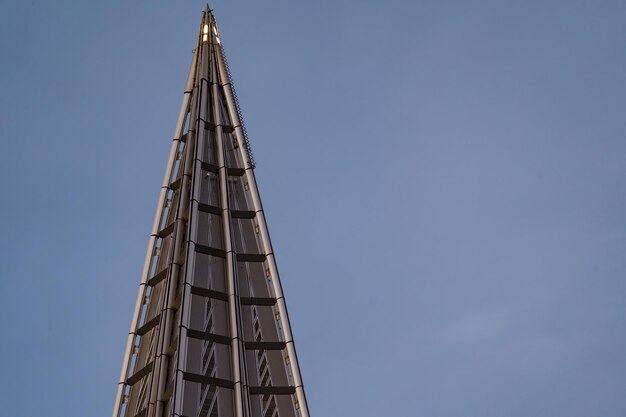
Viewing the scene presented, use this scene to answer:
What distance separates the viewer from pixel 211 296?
278 feet

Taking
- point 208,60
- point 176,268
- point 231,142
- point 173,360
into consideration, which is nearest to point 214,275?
point 176,268

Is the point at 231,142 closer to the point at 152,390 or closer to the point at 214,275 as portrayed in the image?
the point at 214,275

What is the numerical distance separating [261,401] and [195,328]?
6878 mm

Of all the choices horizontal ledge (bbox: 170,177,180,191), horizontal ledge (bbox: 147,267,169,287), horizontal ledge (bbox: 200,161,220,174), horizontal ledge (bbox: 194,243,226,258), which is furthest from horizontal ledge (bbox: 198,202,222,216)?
horizontal ledge (bbox: 147,267,169,287)

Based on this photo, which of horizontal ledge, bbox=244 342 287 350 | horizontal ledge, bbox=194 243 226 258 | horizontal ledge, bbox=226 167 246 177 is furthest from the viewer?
horizontal ledge, bbox=226 167 246 177

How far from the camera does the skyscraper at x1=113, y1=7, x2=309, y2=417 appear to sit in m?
78.7

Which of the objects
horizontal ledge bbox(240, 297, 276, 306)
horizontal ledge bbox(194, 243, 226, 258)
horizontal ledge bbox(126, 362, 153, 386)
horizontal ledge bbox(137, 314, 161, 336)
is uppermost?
horizontal ledge bbox(194, 243, 226, 258)

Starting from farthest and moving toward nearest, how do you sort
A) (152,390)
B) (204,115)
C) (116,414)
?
(204,115) < (116,414) < (152,390)

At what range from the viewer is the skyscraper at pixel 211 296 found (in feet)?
258

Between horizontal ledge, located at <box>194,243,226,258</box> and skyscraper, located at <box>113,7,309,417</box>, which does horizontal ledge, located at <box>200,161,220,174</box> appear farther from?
horizontal ledge, located at <box>194,243,226,258</box>

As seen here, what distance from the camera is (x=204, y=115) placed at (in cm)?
9625

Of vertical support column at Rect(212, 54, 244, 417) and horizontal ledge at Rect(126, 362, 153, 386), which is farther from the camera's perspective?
horizontal ledge at Rect(126, 362, 153, 386)

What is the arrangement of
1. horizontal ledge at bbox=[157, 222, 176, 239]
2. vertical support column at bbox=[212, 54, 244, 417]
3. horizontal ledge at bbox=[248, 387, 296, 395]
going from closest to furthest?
vertical support column at bbox=[212, 54, 244, 417]
horizontal ledge at bbox=[248, 387, 296, 395]
horizontal ledge at bbox=[157, 222, 176, 239]

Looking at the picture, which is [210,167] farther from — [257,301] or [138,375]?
[138,375]
